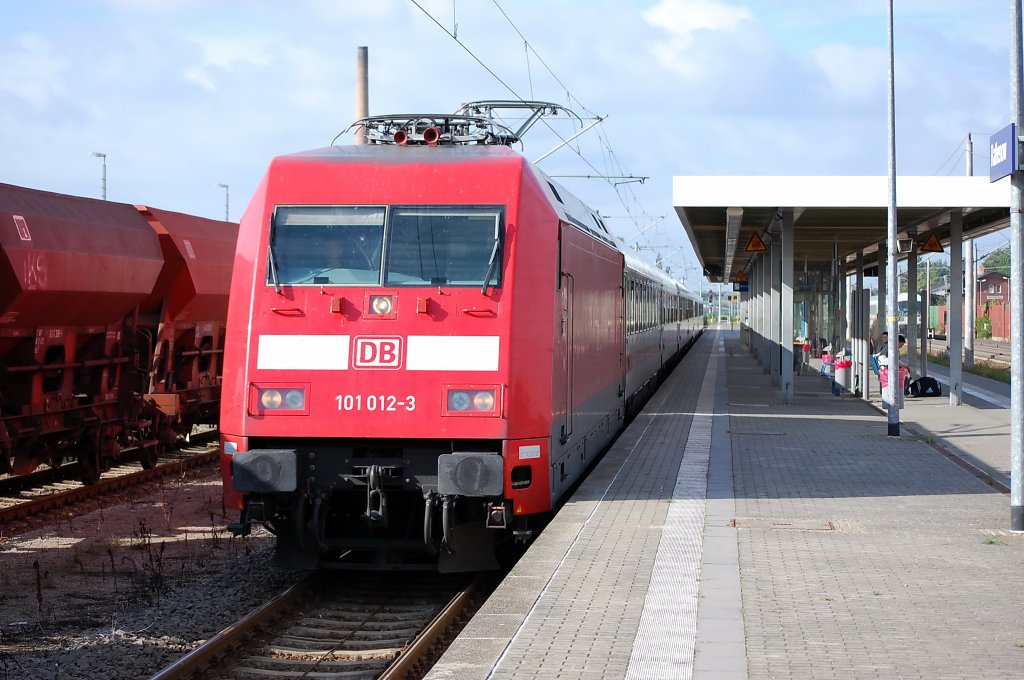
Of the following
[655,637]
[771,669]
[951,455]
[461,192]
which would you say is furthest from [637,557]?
[951,455]

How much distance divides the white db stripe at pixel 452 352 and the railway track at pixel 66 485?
5966 millimetres

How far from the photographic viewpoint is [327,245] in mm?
8969

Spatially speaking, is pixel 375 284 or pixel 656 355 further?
pixel 656 355

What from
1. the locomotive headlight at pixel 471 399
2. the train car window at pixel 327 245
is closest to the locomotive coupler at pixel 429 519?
the locomotive headlight at pixel 471 399

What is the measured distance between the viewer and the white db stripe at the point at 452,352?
8609mm

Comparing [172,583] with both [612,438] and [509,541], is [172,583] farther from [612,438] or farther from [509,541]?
[612,438]

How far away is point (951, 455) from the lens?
1534cm

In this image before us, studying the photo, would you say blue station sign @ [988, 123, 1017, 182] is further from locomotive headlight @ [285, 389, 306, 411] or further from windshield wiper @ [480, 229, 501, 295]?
locomotive headlight @ [285, 389, 306, 411]

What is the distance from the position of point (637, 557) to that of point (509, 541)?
200cm

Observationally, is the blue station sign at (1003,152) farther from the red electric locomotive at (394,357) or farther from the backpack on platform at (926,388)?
the backpack on platform at (926,388)

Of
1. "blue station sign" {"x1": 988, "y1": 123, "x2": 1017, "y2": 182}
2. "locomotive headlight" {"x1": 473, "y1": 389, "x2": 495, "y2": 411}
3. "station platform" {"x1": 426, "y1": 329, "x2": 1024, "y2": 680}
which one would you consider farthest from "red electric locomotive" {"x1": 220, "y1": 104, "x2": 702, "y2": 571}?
"blue station sign" {"x1": 988, "y1": 123, "x2": 1017, "y2": 182}

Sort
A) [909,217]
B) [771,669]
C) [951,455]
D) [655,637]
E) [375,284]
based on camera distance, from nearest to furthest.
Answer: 1. [771,669]
2. [655,637]
3. [375,284]
4. [951,455]
5. [909,217]

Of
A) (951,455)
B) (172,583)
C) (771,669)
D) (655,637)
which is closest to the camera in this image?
(771,669)

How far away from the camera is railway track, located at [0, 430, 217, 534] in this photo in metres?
13.0
